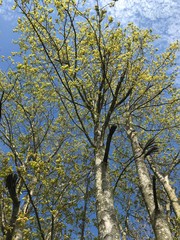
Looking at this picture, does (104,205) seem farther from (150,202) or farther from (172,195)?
(172,195)

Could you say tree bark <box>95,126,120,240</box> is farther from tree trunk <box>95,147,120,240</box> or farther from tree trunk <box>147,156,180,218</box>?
tree trunk <box>147,156,180,218</box>

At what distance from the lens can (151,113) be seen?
49.5ft

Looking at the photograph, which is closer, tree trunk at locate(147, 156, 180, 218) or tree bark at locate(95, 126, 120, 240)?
tree bark at locate(95, 126, 120, 240)

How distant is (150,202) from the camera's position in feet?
26.9

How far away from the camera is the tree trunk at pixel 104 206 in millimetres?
5055

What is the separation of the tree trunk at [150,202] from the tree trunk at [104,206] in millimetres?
954

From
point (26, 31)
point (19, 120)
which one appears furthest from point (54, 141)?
point (26, 31)

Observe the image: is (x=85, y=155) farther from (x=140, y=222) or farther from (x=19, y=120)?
(x=140, y=222)

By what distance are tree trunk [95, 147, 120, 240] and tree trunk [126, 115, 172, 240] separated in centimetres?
95

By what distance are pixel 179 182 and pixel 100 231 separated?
12.4 metres

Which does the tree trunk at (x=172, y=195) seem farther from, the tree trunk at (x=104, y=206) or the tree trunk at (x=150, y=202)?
the tree trunk at (x=104, y=206)

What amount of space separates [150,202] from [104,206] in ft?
9.98

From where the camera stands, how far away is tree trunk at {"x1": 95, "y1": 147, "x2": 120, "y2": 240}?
505 centimetres

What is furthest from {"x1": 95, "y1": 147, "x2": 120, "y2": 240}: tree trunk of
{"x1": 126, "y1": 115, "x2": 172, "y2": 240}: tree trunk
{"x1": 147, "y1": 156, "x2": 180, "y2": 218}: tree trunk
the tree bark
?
{"x1": 147, "y1": 156, "x2": 180, "y2": 218}: tree trunk
